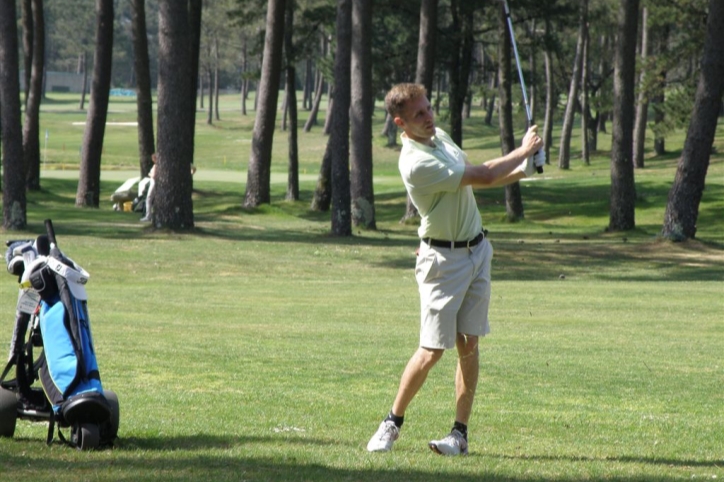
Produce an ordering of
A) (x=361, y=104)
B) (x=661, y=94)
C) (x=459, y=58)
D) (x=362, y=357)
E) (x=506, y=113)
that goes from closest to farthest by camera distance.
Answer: (x=362, y=357) < (x=361, y=104) < (x=506, y=113) < (x=459, y=58) < (x=661, y=94)

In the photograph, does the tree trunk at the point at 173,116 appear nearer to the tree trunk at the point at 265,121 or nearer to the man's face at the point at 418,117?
the tree trunk at the point at 265,121

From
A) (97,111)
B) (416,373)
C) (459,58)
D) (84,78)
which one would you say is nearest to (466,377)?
(416,373)

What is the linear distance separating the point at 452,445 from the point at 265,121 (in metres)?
29.9

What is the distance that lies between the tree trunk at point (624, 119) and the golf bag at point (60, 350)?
24.4m

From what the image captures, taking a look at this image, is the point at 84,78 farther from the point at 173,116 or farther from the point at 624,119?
the point at 173,116

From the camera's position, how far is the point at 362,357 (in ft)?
38.1

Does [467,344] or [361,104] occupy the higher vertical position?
[361,104]

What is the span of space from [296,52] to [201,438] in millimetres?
34792

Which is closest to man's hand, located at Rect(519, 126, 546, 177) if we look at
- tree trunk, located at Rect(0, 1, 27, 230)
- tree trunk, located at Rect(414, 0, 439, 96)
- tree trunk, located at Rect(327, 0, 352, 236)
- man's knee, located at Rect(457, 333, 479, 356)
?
man's knee, located at Rect(457, 333, 479, 356)

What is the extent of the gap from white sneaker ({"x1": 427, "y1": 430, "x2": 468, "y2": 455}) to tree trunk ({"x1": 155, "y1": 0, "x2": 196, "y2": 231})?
65.2ft

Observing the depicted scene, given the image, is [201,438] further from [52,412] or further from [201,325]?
[201,325]

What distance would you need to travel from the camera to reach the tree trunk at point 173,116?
25.6 metres

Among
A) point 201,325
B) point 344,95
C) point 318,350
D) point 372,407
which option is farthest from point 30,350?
point 344,95

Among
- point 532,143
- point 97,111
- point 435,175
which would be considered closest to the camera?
point 532,143
